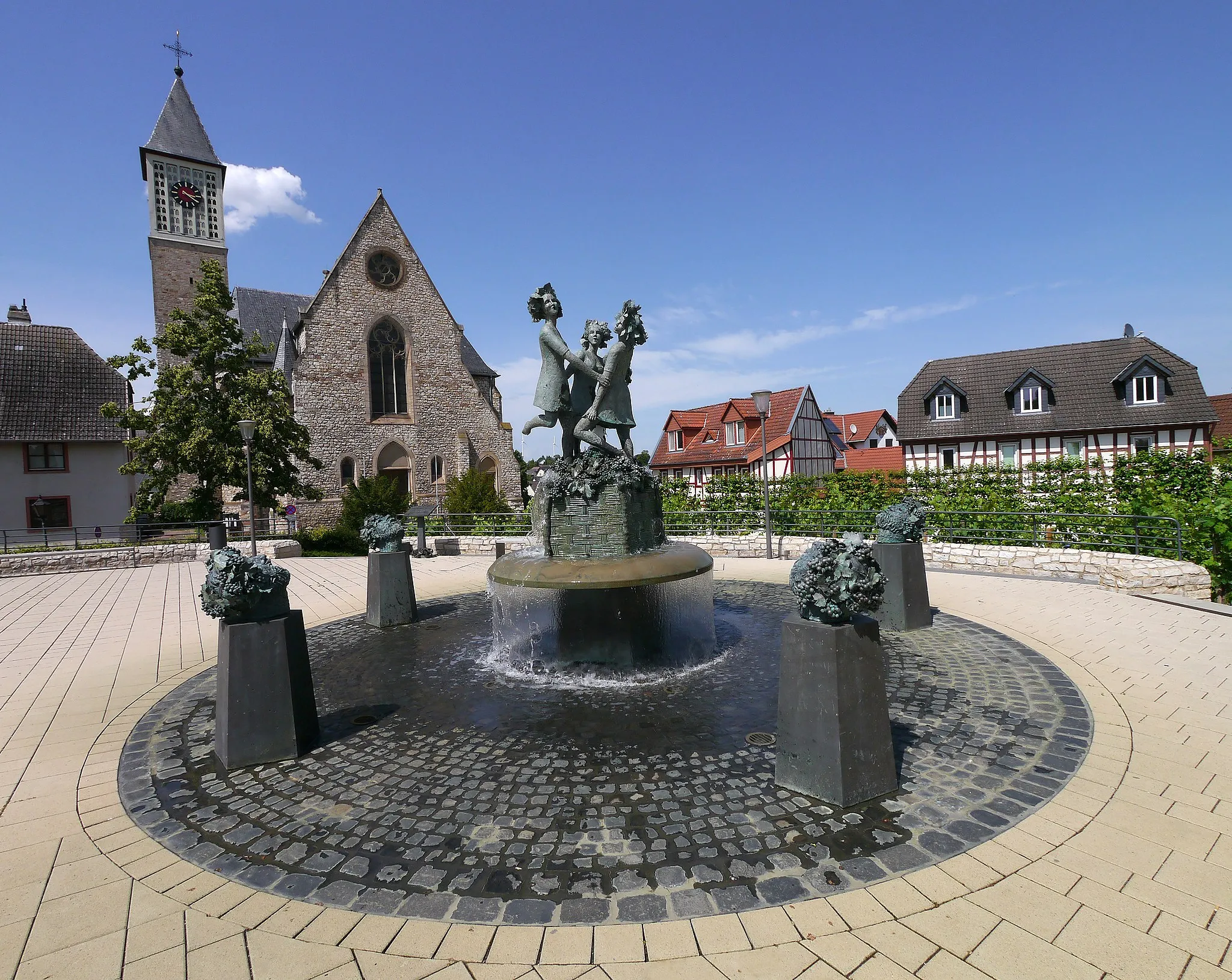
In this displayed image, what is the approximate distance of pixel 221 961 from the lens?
8.93 ft

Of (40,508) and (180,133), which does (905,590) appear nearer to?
(40,508)

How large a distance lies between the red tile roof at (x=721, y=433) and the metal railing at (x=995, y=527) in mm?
13680

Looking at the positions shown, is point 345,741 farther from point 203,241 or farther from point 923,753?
point 203,241

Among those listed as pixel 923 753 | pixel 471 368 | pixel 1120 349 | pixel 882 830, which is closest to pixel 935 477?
pixel 1120 349

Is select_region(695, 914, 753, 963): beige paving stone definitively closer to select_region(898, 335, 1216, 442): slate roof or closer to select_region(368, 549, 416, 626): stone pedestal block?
select_region(368, 549, 416, 626): stone pedestal block

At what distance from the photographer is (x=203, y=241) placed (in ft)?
135

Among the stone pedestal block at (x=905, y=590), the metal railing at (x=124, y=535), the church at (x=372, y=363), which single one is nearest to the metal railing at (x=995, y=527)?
the stone pedestal block at (x=905, y=590)

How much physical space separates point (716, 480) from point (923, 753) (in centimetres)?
1682

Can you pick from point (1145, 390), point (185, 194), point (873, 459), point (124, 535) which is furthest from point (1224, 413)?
point (185, 194)

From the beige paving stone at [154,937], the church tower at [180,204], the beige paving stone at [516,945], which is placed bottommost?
the beige paving stone at [516,945]

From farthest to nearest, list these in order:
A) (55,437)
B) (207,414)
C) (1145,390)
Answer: (55,437) → (1145,390) → (207,414)

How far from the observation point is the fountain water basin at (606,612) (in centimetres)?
667

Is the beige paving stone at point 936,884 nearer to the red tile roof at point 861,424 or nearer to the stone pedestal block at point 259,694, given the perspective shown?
the stone pedestal block at point 259,694

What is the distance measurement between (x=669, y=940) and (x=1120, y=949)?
6.52ft
